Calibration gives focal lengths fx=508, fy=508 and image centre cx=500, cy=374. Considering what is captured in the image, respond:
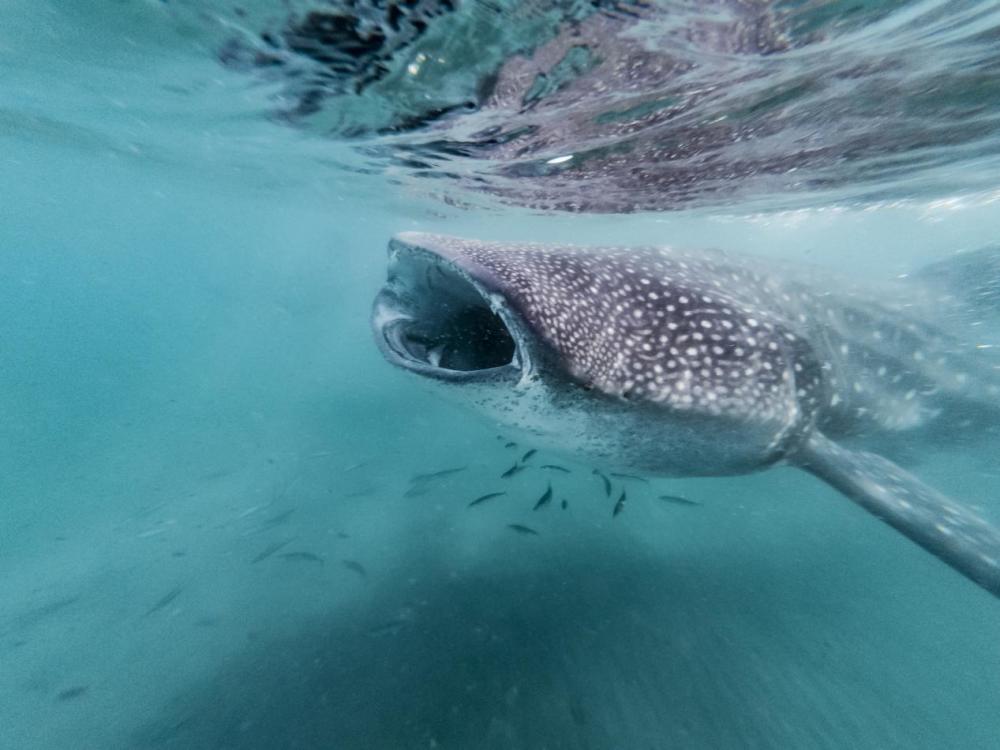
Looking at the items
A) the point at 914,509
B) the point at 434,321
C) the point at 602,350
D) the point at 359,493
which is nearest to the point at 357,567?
the point at 359,493

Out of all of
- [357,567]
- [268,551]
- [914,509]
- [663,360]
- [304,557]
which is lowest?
[268,551]

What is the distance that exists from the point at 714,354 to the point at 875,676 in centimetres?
508

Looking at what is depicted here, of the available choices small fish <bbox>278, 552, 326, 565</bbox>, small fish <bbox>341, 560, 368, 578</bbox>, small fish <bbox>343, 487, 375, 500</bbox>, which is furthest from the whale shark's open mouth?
small fish <bbox>343, 487, 375, 500</bbox>

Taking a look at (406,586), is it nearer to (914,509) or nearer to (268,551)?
(268,551)

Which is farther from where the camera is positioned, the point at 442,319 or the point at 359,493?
the point at 359,493

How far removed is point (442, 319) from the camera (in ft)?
13.9

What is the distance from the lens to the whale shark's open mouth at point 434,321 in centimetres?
328

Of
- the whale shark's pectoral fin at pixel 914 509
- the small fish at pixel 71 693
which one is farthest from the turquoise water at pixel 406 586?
the whale shark's pectoral fin at pixel 914 509

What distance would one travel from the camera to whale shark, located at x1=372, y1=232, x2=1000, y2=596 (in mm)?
2965

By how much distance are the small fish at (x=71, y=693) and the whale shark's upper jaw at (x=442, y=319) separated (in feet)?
18.7

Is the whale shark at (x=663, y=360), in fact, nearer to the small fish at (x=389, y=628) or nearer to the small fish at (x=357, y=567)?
the small fish at (x=389, y=628)

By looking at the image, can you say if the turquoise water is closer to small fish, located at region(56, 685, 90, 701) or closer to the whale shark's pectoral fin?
small fish, located at region(56, 685, 90, 701)

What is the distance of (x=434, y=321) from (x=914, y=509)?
4034 millimetres

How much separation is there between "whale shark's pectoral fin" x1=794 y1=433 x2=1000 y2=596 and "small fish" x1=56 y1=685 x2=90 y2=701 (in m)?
7.79
